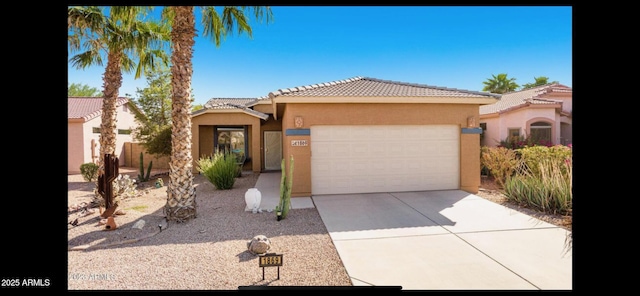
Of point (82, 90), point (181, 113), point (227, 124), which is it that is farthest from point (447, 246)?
point (82, 90)

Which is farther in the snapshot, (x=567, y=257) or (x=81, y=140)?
(x=81, y=140)

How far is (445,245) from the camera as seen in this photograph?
503 centimetres

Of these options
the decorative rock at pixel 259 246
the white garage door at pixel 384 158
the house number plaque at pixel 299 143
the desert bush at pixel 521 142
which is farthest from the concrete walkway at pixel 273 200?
the desert bush at pixel 521 142

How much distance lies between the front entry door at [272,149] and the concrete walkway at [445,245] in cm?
956

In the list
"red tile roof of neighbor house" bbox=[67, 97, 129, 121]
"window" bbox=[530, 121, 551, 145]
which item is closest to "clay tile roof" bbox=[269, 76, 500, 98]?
"window" bbox=[530, 121, 551, 145]

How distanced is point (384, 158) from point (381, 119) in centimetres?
135

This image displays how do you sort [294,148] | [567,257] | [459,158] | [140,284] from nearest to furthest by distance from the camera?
[140,284] < [567,257] < [294,148] < [459,158]

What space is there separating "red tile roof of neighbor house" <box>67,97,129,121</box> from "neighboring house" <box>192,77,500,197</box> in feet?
53.6

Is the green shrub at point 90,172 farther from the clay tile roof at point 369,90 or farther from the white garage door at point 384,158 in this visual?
the white garage door at point 384,158
